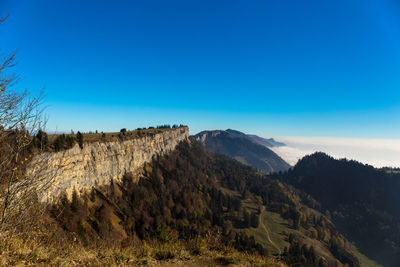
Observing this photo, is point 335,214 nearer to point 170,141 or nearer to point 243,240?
point 243,240

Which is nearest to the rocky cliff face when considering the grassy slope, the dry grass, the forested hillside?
the forested hillside

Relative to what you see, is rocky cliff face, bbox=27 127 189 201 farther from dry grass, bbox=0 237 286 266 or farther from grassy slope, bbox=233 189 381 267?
grassy slope, bbox=233 189 381 267

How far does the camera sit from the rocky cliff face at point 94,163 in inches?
1798

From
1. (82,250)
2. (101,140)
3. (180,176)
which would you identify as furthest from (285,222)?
(82,250)

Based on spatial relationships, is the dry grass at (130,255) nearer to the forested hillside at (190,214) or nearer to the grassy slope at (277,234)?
the forested hillside at (190,214)

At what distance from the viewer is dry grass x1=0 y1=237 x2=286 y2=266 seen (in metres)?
7.34

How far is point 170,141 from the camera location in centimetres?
16262

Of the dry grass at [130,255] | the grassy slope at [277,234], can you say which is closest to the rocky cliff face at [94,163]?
the dry grass at [130,255]

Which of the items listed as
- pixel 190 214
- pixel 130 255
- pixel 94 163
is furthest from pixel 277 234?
pixel 130 255

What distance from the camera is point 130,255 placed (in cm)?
881

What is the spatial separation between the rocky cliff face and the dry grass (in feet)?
63.7

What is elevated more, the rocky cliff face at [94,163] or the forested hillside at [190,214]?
the rocky cliff face at [94,163]

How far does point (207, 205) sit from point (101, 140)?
8803 centimetres

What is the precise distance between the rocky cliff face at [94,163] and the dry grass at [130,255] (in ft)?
63.7
